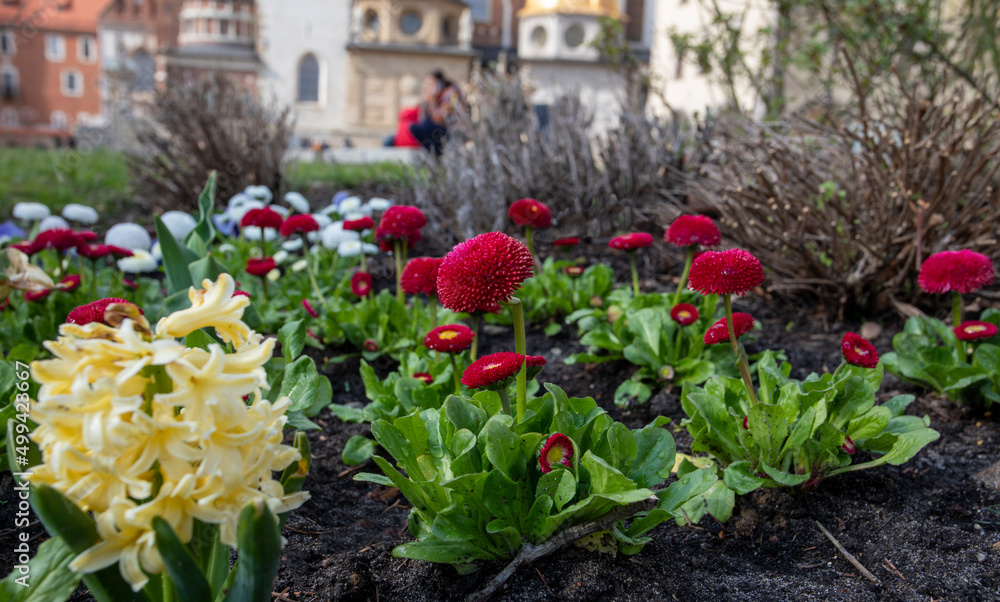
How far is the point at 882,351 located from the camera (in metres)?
2.94

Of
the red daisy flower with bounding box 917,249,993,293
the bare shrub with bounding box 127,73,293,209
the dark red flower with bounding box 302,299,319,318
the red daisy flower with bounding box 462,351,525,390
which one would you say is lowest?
the dark red flower with bounding box 302,299,319,318

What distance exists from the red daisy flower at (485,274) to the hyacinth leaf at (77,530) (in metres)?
0.64

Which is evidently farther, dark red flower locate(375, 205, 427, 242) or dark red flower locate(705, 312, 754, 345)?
dark red flower locate(375, 205, 427, 242)

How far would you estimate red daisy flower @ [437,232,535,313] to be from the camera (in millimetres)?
1263

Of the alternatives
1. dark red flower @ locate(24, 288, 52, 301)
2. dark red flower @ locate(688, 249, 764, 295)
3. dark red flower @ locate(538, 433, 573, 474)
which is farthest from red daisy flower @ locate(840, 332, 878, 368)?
dark red flower @ locate(24, 288, 52, 301)

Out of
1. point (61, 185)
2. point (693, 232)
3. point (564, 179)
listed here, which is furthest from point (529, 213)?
point (61, 185)

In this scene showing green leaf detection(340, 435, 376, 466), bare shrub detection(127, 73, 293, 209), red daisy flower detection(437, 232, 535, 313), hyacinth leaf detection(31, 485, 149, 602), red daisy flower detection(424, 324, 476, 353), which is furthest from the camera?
bare shrub detection(127, 73, 293, 209)

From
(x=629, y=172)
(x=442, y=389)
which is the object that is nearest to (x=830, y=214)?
(x=629, y=172)

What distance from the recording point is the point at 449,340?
1.84m

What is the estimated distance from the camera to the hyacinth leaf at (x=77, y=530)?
2.74 ft

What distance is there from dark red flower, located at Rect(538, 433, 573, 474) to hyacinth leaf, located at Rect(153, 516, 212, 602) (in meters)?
0.60

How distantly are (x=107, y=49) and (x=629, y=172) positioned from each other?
50.1 m

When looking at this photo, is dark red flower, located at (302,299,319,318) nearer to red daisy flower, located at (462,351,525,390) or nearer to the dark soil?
the dark soil

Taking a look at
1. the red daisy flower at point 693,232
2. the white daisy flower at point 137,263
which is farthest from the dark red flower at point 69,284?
the red daisy flower at point 693,232
